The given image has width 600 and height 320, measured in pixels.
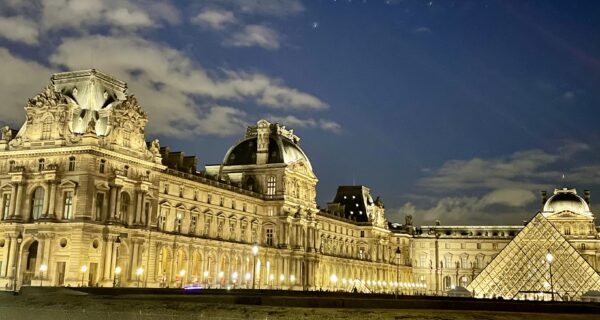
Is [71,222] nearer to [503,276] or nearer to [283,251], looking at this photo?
[283,251]

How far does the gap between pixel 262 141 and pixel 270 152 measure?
77.6 inches

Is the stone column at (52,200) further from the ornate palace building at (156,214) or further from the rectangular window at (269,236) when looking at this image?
the rectangular window at (269,236)

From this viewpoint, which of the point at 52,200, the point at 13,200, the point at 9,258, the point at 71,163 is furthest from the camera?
the point at 13,200

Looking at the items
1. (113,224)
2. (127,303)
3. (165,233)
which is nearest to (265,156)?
(165,233)

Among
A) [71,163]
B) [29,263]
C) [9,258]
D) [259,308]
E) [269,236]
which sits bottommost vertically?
[259,308]

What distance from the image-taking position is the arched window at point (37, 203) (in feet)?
205

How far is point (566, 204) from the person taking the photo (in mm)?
137750

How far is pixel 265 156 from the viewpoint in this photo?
330ft

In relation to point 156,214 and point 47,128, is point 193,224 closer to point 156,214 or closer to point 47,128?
point 156,214

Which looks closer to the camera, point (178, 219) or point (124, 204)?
point (124, 204)

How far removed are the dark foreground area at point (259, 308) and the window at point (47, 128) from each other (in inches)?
977

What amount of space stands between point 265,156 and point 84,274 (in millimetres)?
44285

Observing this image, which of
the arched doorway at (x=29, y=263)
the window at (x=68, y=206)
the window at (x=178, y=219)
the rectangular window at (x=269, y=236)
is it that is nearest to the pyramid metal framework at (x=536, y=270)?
the rectangular window at (x=269, y=236)

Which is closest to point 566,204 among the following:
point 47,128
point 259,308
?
point 47,128
